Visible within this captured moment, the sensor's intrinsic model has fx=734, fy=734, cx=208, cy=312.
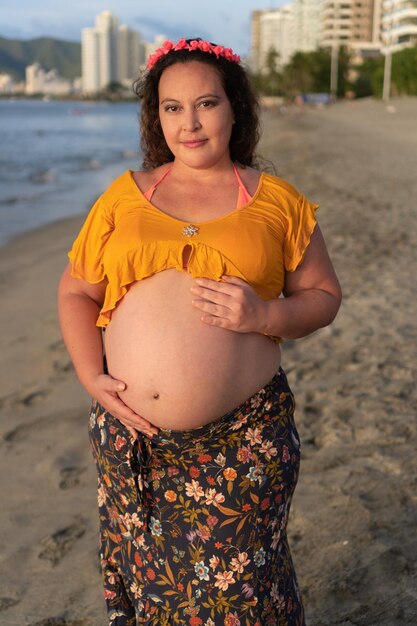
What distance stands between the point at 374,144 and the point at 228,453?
25439 millimetres

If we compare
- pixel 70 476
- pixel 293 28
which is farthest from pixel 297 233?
pixel 293 28

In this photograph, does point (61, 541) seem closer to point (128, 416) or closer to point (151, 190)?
point (128, 416)

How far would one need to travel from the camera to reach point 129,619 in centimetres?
223

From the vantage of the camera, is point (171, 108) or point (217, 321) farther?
point (171, 108)

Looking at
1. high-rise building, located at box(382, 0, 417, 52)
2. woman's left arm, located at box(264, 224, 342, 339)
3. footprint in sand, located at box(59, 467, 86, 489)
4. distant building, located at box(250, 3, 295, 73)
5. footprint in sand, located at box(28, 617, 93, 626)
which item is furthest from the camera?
distant building, located at box(250, 3, 295, 73)

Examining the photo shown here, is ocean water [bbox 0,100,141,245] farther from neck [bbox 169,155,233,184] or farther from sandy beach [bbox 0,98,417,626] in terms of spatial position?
neck [bbox 169,155,233,184]

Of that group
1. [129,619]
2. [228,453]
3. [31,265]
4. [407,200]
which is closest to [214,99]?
[228,453]

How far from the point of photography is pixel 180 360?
6.27 feet

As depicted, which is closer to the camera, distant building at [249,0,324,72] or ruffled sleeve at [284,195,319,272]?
ruffled sleeve at [284,195,319,272]

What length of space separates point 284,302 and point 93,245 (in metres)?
0.53

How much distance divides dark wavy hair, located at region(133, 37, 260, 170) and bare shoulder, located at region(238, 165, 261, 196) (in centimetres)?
8

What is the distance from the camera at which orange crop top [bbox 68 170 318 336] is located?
1.85 meters

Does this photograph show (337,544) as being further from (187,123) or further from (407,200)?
(407,200)

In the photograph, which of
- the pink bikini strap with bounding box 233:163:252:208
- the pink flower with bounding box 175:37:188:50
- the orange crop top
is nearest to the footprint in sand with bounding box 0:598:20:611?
→ the orange crop top
